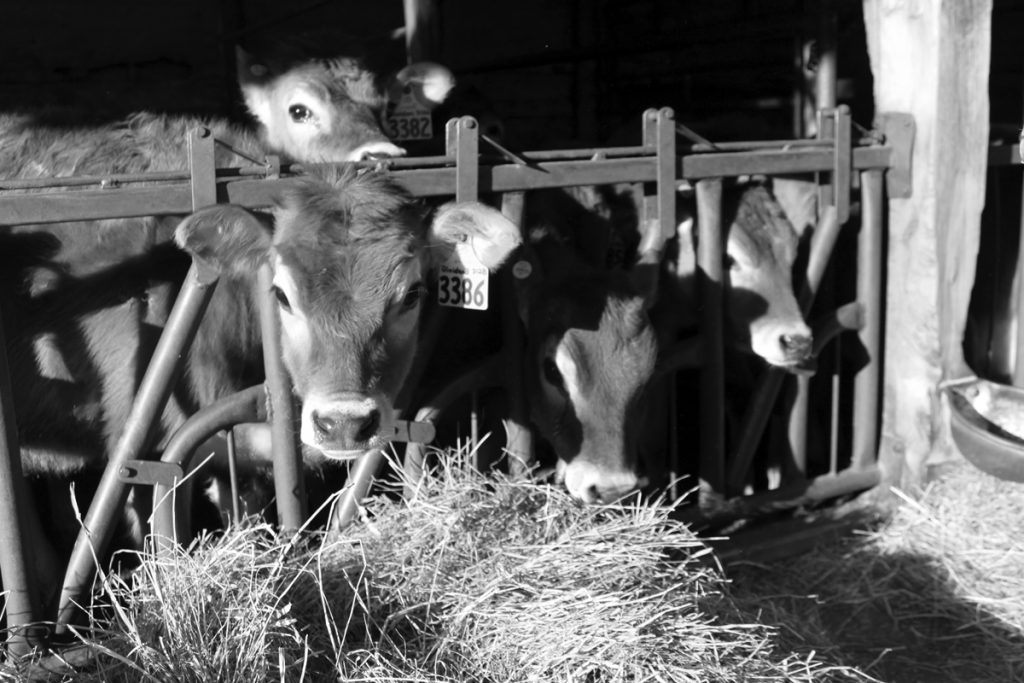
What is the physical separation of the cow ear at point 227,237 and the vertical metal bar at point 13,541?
0.63m

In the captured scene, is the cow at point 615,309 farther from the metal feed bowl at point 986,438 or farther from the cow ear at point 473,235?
the metal feed bowl at point 986,438

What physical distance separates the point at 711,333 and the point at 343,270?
1.76m

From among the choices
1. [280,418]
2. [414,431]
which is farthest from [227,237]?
[414,431]

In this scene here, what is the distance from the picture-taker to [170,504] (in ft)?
11.9

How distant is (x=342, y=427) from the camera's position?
11.3ft

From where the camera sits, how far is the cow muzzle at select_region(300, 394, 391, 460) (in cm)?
345

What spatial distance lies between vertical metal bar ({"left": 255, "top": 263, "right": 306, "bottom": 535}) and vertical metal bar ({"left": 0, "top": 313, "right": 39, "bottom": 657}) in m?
0.79

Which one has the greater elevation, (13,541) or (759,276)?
(759,276)

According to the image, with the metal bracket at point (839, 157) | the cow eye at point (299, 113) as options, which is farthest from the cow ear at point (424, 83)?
the metal bracket at point (839, 157)

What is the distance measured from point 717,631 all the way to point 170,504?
5.81 feet

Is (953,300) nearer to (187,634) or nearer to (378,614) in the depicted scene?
(378,614)

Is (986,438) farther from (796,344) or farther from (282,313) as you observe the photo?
(282,313)

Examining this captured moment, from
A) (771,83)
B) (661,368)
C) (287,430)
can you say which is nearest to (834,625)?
(661,368)

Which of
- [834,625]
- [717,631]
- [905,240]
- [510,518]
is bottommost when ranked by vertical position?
[834,625]
